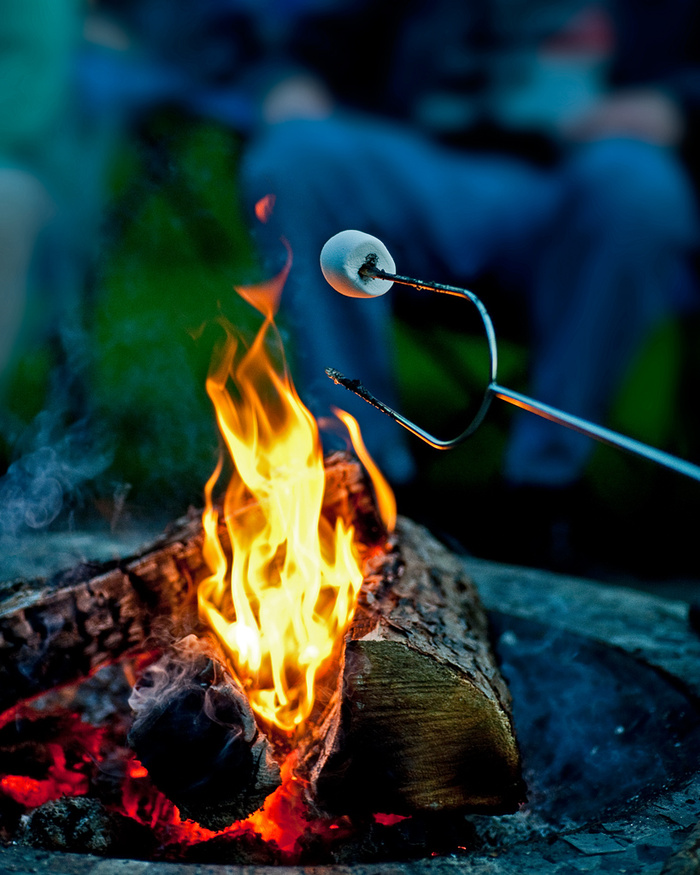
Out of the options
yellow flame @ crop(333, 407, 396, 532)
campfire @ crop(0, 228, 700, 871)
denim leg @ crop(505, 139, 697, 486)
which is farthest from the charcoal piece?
denim leg @ crop(505, 139, 697, 486)

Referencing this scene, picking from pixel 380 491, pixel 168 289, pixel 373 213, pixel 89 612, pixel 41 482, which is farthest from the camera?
pixel 168 289

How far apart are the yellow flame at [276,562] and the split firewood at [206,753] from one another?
138 millimetres

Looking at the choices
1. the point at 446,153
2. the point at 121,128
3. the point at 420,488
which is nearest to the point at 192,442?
the point at 420,488

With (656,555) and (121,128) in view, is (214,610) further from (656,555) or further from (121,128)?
(121,128)

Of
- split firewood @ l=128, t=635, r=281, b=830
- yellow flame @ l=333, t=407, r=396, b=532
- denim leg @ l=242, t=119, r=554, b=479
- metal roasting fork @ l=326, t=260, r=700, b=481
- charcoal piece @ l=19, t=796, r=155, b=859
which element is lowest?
charcoal piece @ l=19, t=796, r=155, b=859

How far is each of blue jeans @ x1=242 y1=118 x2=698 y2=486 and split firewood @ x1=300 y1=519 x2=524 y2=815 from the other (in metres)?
1.36

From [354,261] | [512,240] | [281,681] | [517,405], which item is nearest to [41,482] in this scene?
[281,681]

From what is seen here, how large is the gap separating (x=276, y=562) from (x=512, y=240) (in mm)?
1561

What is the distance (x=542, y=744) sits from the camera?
110 cm

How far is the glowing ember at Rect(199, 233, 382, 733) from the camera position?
1.07m

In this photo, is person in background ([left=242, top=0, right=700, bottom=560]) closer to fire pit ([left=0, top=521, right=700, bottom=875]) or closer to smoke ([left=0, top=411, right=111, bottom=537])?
smoke ([left=0, top=411, right=111, bottom=537])

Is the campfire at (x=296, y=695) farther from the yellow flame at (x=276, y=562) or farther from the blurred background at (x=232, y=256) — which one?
the blurred background at (x=232, y=256)

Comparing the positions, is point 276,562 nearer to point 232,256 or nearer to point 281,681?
point 281,681

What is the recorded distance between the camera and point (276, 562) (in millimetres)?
1162
